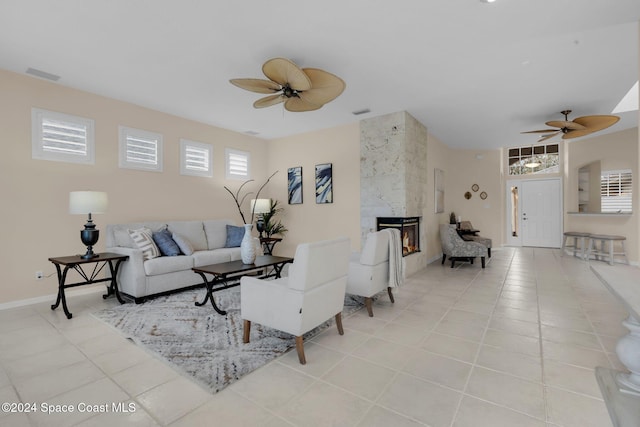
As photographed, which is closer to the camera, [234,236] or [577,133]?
[577,133]

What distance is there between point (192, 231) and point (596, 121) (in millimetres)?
6428

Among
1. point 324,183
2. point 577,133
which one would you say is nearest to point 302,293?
point 324,183

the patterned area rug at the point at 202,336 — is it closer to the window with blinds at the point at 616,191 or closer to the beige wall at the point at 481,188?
the beige wall at the point at 481,188

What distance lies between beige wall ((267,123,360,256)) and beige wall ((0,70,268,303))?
7.03 ft

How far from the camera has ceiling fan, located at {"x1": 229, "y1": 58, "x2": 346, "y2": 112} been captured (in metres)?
2.65

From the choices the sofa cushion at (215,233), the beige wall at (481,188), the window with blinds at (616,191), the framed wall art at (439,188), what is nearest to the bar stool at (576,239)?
the window with blinds at (616,191)

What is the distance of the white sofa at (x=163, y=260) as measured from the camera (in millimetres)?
3707

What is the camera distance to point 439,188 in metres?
6.94

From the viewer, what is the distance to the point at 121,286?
393cm

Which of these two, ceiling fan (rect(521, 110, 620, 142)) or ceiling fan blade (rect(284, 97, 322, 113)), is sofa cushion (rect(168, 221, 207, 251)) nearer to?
ceiling fan blade (rect(284, 97, 322, 113))

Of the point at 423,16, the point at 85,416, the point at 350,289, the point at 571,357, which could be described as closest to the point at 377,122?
the point at 423,16

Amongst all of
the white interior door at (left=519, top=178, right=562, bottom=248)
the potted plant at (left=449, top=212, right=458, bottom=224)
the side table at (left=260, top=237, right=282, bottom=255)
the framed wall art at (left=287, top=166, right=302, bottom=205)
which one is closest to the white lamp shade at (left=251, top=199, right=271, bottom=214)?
the side table at (left=260, top=237, right=282, bottom=255)

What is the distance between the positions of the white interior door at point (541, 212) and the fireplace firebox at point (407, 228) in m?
4.91

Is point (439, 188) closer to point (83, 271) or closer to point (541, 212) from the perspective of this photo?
point (541, 212)
